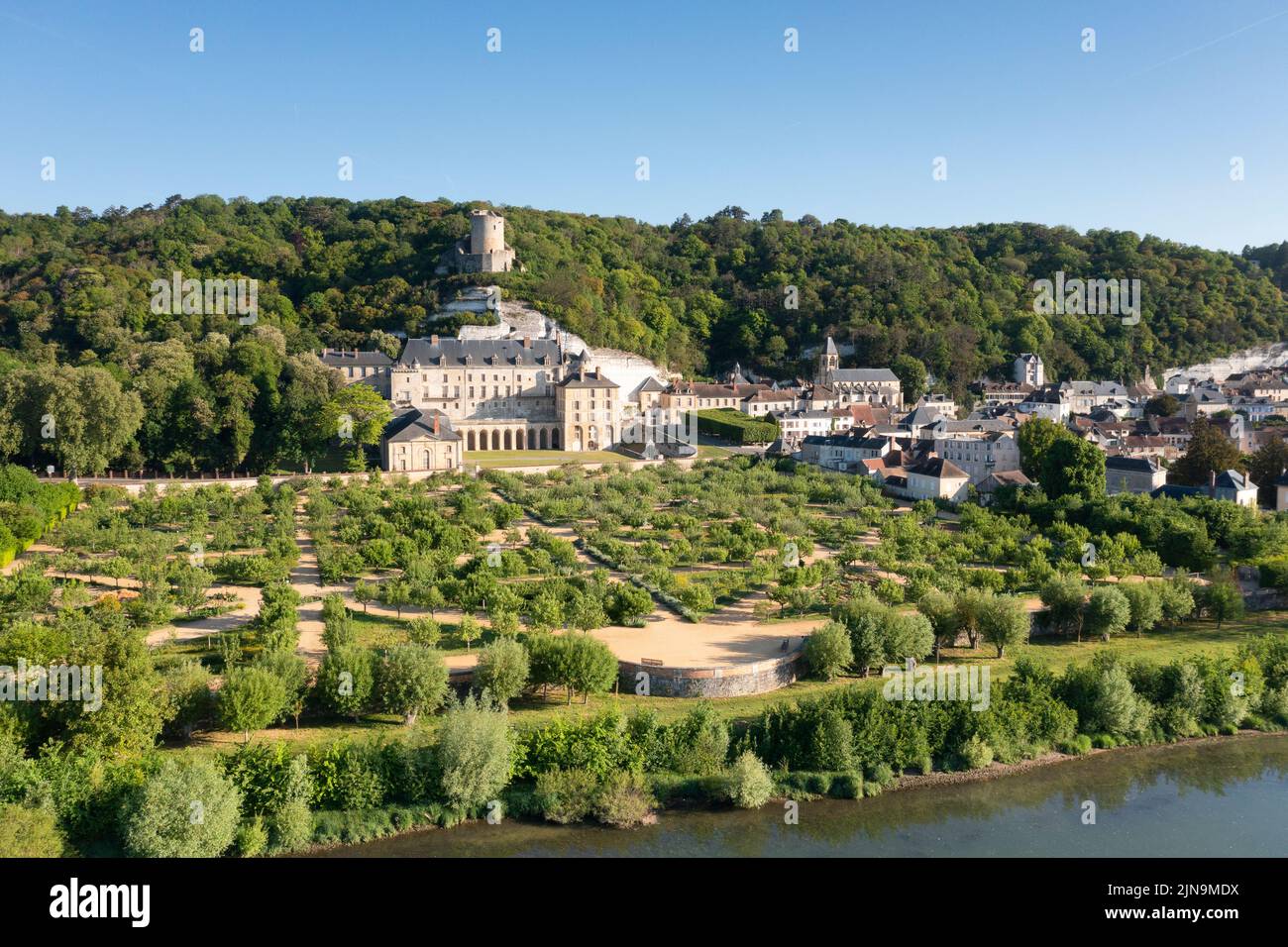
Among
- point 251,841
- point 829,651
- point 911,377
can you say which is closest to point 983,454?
point 911,377

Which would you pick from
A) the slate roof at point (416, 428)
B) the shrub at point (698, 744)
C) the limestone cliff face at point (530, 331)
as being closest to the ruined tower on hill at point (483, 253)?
the limestone cliff face at point (530, 331)

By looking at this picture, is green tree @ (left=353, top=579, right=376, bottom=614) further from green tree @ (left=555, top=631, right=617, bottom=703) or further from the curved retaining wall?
the curved retaining wall

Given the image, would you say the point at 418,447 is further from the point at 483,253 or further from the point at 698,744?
the point at 698,744

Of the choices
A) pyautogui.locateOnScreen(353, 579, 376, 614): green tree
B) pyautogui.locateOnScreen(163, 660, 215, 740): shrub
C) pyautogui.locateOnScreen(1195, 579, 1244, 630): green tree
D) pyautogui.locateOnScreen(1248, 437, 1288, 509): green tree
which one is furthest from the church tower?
pyautogui.locateOnScreen(163, 660, 215, 740): shrub

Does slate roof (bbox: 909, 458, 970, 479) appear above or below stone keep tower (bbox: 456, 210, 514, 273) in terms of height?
below

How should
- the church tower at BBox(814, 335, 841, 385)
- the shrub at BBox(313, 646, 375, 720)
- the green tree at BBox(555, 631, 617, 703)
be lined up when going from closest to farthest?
the shrub at BBox(313, 646, 375, 720) → the green tree at BBox(555, 631, 617, 703) → the church tower at BBox(814, 335, 841, 385)

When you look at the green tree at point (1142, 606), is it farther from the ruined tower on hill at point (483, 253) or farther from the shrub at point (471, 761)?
the ruined tower on hill at point (483, 253)
